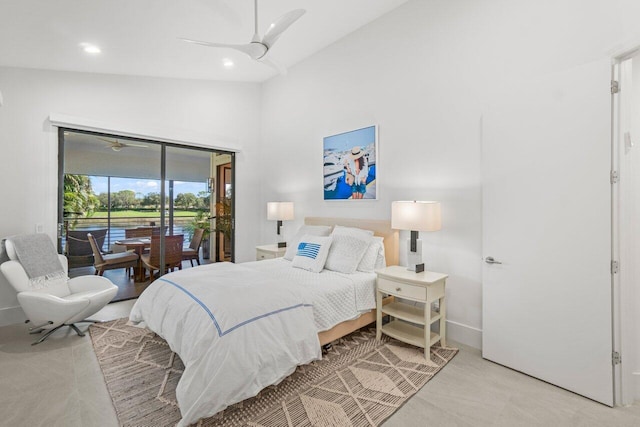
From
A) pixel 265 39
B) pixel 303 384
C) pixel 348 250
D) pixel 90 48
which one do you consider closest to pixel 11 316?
pixel 90 48

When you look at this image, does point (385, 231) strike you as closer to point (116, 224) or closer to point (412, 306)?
point (412, 306)

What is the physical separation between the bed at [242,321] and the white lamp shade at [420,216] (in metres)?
0.71

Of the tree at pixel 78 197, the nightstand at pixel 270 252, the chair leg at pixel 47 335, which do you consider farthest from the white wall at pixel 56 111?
the nightstand at pixel 270 252

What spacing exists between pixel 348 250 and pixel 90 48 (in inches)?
142

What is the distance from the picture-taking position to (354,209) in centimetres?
391

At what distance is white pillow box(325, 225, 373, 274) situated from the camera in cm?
312

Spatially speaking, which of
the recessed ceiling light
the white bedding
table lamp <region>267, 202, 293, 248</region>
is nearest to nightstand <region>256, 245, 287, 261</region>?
table lamp <region>267, 202, 293, 248</region>

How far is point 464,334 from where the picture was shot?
288 cm

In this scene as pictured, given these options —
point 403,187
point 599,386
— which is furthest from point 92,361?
point 599,386

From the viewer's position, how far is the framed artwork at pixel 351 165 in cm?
369

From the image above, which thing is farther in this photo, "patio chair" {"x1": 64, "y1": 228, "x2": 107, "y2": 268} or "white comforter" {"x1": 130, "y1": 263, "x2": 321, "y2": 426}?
"patio chair" {"x1": 64, "y1": 228, "x2": 107, "y2": 268}

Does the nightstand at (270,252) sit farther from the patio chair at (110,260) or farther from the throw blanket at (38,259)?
the throw blanket at (38,259)

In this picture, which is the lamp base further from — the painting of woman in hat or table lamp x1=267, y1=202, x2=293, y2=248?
table lamp x1=267, y1=202, x2=293, y2=248

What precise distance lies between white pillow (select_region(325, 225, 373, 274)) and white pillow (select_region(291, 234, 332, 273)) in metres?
0.08
